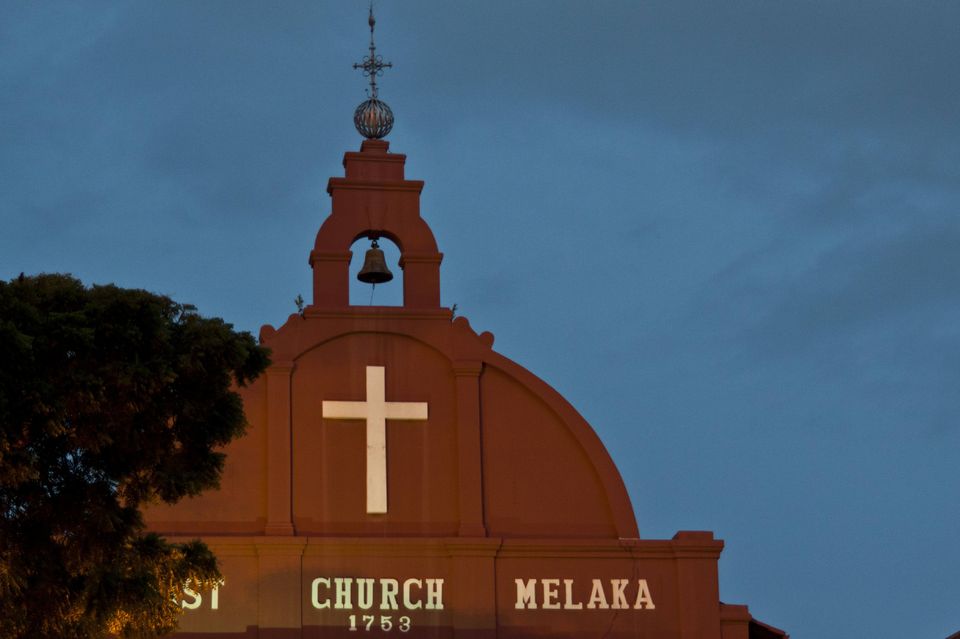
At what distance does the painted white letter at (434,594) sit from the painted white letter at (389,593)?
0.44 m

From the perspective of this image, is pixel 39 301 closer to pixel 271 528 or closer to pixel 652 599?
pixel 271 528

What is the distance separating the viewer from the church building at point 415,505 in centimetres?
3353

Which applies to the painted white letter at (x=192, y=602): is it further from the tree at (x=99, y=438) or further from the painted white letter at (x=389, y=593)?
the tree at (x=99, y=438)

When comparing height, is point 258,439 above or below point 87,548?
above

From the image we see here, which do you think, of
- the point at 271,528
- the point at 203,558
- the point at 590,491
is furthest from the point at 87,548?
the point at 590,491

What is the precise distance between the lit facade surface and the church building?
2cm

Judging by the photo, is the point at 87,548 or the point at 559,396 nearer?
the point at 87,548

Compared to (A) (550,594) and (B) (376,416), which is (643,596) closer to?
(A) (550,594)

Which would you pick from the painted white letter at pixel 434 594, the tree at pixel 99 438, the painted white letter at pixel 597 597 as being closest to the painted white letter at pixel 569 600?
the painted white letter at pixel 597 597

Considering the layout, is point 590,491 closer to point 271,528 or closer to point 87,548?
point 271,528

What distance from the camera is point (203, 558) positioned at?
94.8 ft

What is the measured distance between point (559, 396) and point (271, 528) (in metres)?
4.62

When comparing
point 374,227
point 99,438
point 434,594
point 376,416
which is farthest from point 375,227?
point 99,438

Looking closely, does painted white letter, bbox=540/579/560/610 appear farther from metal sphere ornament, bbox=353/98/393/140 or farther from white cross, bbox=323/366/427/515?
metal sphere ornament, bbox=353/98/393/140
